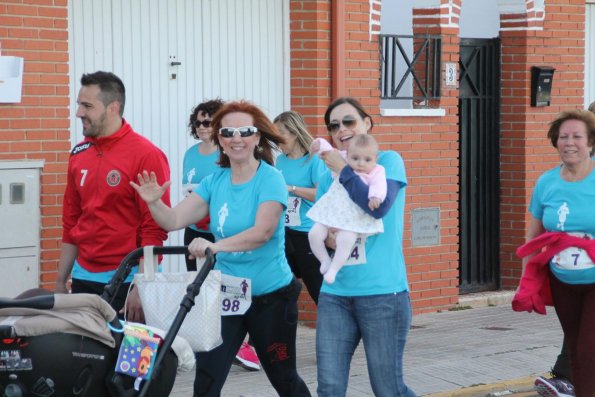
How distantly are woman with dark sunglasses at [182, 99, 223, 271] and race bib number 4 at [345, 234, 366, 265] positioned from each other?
318cm

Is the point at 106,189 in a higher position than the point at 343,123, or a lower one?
lower

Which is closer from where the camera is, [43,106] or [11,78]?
[11,78]

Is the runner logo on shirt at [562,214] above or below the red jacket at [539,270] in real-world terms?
above

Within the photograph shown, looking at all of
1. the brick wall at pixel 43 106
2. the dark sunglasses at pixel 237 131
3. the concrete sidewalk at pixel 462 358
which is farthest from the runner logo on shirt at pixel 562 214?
the brick wall at pixel 43 106

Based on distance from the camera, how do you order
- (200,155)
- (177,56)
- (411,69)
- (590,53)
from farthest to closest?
1. (590,53)
2. (411,69)
3. (177,56)
4. (200,155)

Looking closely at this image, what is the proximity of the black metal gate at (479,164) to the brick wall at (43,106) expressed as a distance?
4991 mm

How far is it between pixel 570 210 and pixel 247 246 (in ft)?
6.73

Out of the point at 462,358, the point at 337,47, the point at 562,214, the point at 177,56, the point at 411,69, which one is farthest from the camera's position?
the point at 411,69

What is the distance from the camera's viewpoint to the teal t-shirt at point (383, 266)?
6508mm

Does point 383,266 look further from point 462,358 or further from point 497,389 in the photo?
point 462,358

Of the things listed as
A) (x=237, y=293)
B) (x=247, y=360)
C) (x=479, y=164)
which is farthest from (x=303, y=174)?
(x=479, y=164)

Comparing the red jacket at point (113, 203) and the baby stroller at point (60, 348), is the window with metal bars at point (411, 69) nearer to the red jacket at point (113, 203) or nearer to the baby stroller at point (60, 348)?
the red jacket at point (113, 203)

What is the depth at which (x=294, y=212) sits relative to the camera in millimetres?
9633

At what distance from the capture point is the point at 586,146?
25.3 feet
